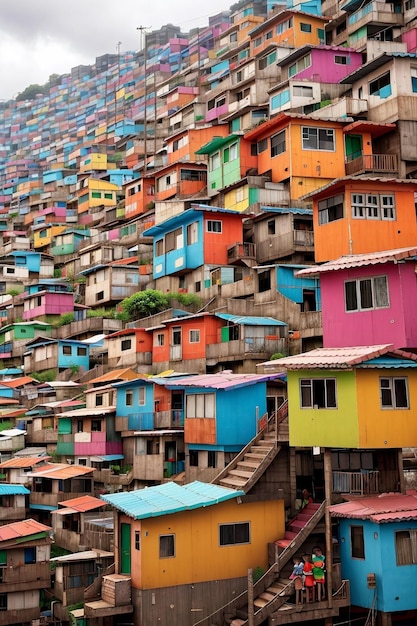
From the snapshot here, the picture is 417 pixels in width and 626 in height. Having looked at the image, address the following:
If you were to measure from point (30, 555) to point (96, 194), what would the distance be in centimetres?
7104

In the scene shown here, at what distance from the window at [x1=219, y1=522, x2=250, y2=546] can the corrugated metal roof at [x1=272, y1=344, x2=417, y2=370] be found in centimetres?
626

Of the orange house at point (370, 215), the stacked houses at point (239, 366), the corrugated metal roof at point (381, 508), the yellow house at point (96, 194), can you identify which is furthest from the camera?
the yellow house at point (96, 194)

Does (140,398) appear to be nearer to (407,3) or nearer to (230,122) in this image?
(230,122)

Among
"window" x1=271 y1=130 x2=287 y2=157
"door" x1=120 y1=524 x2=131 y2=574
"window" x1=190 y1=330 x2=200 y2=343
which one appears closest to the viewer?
"door" x1=120 y1=524 x2=131 y2=574

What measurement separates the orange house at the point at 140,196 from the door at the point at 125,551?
55.6m

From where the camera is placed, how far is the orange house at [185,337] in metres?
46.7

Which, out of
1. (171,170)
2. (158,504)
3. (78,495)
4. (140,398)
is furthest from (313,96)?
(158,504)

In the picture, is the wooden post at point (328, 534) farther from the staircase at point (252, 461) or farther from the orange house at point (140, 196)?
the orange house at point (140, 196)

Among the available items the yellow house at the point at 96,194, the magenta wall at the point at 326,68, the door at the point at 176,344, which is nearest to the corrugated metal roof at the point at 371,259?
the door at the point at 176,344

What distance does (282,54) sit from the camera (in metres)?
75.5

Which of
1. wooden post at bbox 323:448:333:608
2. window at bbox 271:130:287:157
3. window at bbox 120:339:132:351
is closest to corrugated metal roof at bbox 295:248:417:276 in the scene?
wooden post at bbox 323:448:333:608

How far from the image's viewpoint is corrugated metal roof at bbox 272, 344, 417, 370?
26219 millimetres

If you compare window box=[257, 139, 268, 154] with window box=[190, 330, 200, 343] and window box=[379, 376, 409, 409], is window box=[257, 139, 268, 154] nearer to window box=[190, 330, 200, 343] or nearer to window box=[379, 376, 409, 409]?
window box=[190, 330, 200, 343]

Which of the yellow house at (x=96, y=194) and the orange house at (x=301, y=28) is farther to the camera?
the yellow house at (x=96, y=194)
